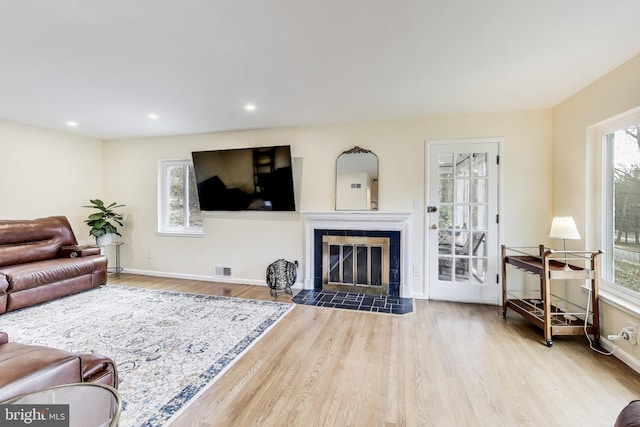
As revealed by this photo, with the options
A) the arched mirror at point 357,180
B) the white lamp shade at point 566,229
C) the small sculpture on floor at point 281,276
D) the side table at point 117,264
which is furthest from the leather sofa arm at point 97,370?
the side table at point 117,264

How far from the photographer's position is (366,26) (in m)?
1.83

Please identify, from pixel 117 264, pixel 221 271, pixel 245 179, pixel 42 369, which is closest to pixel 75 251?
pixel 117 264

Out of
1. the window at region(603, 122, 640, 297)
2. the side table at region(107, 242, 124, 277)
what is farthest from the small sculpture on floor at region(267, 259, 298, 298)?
the window at region(603, 122, 640, 297)

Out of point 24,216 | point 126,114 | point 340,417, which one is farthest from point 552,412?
point 24,216

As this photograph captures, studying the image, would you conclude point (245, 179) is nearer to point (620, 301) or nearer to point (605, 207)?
point (605, 207)

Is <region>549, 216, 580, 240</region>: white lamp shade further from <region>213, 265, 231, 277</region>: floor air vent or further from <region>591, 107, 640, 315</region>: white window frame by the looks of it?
<region>213, 265, 231, 277</region>: floor air vent

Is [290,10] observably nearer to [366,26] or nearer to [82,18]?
[366,26]

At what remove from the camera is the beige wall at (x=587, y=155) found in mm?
2203

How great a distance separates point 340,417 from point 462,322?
6.18ft

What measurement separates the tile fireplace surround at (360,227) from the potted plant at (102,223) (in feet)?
10.6

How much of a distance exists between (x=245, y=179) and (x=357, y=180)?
1619 millimetres

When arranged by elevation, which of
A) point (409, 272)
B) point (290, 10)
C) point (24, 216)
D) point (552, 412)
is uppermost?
point (290, 10)

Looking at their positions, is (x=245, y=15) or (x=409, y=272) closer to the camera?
(x=245, y=15)

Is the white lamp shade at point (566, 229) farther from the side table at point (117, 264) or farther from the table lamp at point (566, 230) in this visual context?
the side table at point (117, 264)
